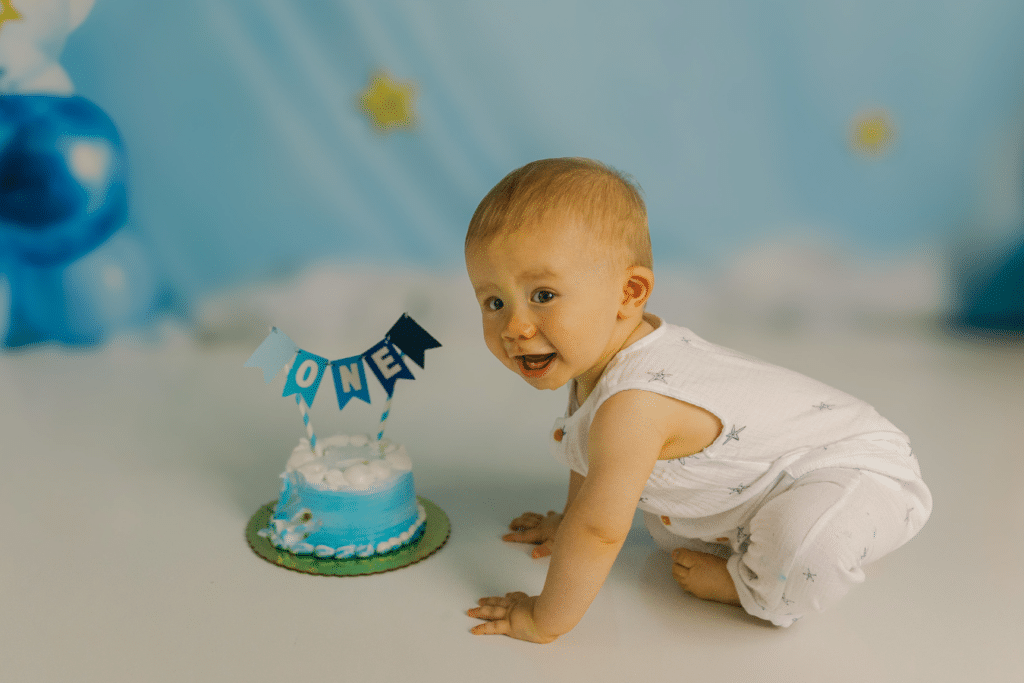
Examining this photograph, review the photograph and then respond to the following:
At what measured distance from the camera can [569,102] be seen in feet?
9.30

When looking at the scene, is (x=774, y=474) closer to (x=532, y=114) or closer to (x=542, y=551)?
(x=542, y=551)

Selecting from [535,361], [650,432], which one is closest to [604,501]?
[650,432]

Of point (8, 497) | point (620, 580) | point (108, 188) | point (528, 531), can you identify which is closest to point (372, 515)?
point (528, 531)

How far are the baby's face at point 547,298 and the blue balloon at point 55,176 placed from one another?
67.6 inches

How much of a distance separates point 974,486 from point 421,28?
6.32ft

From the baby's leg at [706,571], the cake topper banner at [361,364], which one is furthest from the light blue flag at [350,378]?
the baby's leg at [706,571]

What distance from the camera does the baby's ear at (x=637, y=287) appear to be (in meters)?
1.24

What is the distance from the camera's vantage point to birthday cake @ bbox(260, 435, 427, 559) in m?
1.42

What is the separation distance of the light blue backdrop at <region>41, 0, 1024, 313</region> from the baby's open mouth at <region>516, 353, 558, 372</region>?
1.65m

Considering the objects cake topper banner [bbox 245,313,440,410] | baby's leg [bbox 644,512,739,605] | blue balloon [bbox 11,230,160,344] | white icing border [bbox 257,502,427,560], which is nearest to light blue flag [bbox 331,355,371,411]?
cake topper banner [bbox 245,313,440,410]

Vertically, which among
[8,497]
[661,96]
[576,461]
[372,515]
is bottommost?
[8,497]

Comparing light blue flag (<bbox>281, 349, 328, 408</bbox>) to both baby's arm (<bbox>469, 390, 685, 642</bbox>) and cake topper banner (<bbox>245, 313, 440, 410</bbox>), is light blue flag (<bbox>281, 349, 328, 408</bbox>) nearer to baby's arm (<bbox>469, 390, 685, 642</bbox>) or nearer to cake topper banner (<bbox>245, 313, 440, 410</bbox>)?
Answer: cake topper banner (<bbox>245, 313, 440, 410</bbox>)

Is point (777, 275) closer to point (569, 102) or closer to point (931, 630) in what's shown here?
point (569, 102)

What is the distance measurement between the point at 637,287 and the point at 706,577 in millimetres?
446
